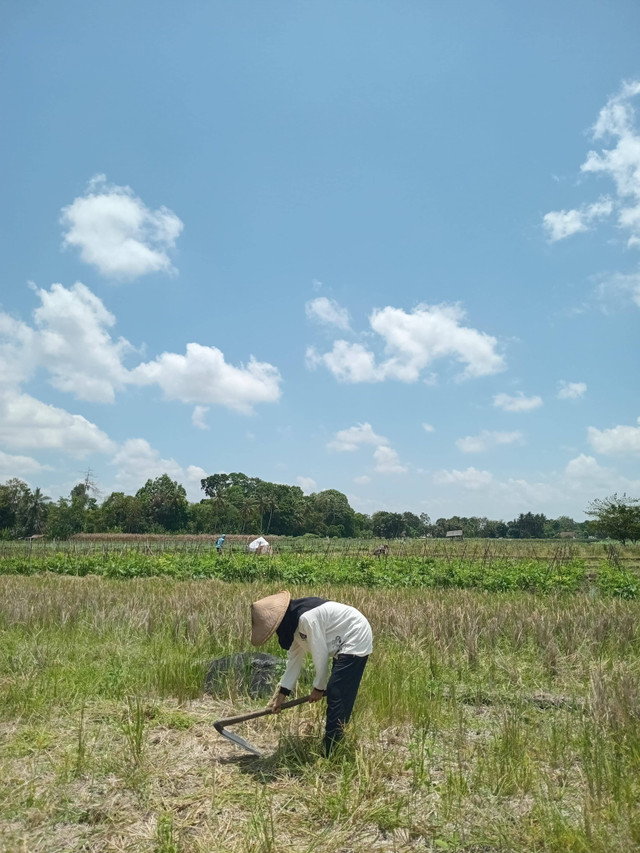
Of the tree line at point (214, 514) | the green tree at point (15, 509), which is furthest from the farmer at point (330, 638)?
the green tree at point (15, 509)

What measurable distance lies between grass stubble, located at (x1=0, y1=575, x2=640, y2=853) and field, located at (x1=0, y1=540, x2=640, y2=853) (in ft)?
0.05

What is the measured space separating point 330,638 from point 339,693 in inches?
14.7

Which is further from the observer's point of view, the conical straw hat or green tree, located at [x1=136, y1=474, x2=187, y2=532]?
green tree, located at [x1=136, y1=474, x2=187, y2=532]

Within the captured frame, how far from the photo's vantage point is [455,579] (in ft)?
53.0

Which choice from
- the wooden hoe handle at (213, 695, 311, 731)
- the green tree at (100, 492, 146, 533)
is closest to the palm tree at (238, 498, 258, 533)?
the green tree at (100, 492, 146, 533)

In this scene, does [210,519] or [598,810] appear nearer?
[598,810]

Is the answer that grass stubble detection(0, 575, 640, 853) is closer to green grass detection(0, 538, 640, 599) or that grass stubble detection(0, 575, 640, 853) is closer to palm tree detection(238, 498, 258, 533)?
green grass detection(0, 538, 640, 599)

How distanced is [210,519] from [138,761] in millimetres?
74929

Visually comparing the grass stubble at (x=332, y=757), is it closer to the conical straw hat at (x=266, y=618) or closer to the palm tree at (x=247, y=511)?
the conical straw hat at (x=266, y=618)

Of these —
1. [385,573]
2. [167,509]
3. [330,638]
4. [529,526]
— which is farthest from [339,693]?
[529,526]

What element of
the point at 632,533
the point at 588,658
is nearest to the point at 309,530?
the point at 632,533

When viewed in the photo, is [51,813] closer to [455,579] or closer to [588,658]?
[588,658]

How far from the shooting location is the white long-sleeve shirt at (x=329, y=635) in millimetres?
4172

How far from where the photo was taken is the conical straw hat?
4.25 metres
